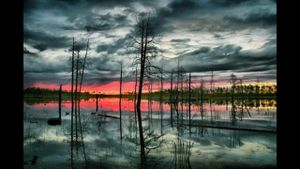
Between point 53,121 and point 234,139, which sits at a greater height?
point 53,121

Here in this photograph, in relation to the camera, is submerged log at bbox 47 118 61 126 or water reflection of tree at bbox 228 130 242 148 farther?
submerged log at bbox 47 118 61 126

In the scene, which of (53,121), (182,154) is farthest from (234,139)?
(53,121)

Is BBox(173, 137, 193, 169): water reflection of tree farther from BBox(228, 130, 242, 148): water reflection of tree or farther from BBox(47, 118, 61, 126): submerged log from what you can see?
BBox(47, 118, 61, 126): submerged log

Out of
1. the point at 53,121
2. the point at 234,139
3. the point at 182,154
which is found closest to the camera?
the point at 182,154

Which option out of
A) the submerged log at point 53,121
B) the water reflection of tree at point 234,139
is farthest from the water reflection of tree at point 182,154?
the submerged log at point 53,121

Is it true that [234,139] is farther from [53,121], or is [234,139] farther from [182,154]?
[53,121]

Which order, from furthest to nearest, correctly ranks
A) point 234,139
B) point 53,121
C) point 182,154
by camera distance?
1. point 53,121
2. point 234,139
3. point 182,154

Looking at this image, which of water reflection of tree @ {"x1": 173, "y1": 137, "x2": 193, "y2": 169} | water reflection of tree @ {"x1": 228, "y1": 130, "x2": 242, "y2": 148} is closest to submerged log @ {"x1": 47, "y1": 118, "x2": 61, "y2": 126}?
water reflection of tree @ {"x1": 173, "y1": 137, "x2": 193, "y2": 169}

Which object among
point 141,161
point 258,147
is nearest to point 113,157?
point 141,161

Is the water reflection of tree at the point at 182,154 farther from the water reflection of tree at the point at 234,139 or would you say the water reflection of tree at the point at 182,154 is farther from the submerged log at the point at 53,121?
the submerged log at the point at 53,121

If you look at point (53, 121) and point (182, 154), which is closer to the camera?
point (182, 154)
